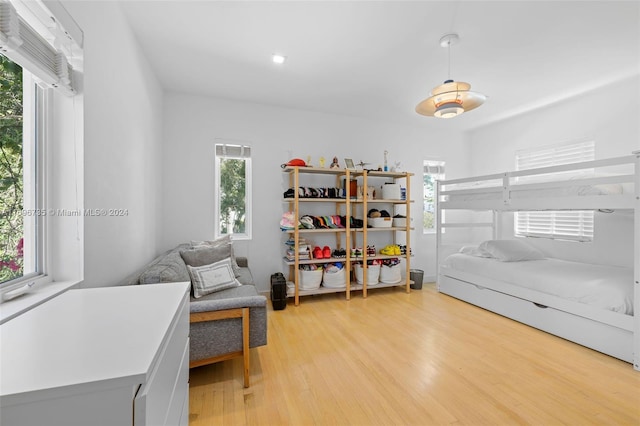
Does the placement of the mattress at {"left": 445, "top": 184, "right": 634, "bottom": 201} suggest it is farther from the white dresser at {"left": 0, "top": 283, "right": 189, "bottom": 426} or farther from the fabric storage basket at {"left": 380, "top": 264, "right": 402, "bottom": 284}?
the white dresser at {"left": 0, "top": 283, "right": 189, "bottom": 426}

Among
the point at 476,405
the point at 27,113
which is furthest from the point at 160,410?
the point at 476,405

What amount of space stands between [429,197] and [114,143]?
437 centimetres

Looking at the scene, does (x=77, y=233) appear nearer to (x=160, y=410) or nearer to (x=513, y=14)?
(x=160, y=410)

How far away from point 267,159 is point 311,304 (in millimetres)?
2049

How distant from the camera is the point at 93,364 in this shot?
623 mm

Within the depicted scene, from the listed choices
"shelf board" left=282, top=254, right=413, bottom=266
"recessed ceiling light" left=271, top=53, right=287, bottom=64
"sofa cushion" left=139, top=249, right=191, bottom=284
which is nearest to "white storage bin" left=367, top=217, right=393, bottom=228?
"shelf board" left=282, top=254, right=413, bottom=266

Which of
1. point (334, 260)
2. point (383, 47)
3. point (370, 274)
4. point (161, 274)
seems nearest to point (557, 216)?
point (370, 274)

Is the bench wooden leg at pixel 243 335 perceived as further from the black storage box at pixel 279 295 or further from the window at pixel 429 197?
the window at pixel 429 197

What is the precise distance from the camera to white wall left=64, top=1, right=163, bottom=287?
1438mm

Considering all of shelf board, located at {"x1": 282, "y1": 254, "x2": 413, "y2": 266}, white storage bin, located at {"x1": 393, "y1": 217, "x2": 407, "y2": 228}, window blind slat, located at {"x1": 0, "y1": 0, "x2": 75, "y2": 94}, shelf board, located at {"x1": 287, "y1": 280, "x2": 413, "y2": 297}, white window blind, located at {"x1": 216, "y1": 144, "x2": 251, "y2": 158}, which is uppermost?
white window blind, located at {"x1": 216, "y1": 144, "x2": 251, "y2": 158}

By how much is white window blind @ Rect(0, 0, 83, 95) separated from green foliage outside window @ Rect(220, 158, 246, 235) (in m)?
2.32

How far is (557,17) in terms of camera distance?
2.03 meters

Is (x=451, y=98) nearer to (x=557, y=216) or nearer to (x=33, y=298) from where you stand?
(x=33, y=298)

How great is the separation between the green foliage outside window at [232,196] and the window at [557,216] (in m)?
3.94
